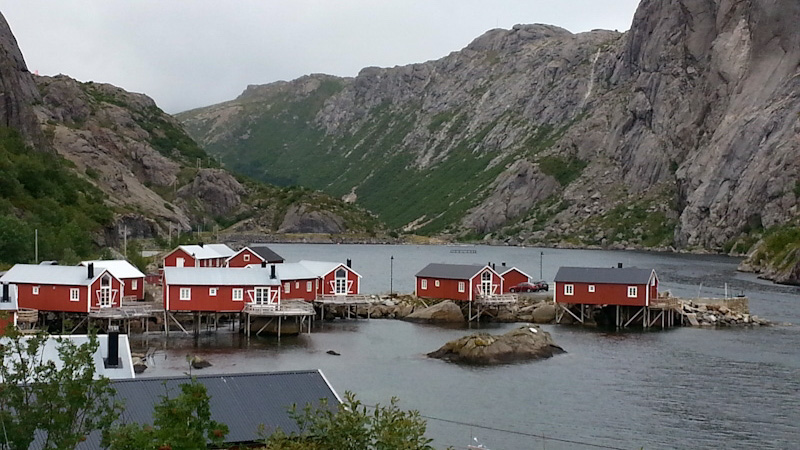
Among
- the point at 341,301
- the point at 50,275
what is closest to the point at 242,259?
the point at 341,301

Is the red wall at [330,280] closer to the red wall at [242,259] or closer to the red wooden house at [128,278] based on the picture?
the red wall at [242,259]

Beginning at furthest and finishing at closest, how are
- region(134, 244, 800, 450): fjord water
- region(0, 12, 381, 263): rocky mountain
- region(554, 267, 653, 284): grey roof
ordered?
region(0, 12, 381, 263): rocky mountain → region(554, 267, 653, 284): grey roof → region(134, 244, 800, 450): fjord water

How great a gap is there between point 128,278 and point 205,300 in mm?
7510

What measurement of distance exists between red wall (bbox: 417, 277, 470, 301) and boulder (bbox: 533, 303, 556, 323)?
6.69 meters

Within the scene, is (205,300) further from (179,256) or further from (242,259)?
(179,256)

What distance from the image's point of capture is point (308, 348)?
212ft

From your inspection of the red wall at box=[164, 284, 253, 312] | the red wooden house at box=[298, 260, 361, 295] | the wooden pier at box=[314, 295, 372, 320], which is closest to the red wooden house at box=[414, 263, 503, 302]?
the wooden pier at box=[314, 295, 372, 320]

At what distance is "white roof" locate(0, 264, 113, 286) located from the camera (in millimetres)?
67000

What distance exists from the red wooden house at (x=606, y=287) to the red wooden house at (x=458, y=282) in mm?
7370

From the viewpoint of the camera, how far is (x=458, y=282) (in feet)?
278

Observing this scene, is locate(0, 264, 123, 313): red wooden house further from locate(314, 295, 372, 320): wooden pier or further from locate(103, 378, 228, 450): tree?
locate(103, 378, 228, 450): tree

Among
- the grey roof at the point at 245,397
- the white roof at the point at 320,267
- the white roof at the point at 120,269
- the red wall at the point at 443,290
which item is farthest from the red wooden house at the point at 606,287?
the grey roof at the point at 245,397

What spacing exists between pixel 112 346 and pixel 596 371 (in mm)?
32976

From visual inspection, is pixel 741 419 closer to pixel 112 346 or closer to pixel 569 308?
pixel 112 346
